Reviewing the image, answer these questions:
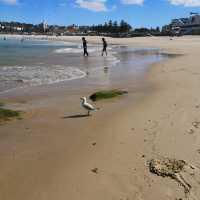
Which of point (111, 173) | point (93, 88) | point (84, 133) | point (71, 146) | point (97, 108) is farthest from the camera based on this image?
point (93, 88)

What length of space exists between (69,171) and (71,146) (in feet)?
4.03

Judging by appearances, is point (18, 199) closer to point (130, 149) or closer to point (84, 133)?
point (130, 149)

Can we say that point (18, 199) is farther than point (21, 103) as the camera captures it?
No

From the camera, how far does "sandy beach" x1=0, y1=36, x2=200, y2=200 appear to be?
4922 mm

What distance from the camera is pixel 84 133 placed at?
763 cm

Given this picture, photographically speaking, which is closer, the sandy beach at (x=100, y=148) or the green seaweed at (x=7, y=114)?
the sandy beach at (x=100, y=148)

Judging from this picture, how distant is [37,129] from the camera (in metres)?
8.01

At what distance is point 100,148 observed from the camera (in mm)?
6562

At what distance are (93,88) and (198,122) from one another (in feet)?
22.1

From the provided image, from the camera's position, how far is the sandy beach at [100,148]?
16.1 feet

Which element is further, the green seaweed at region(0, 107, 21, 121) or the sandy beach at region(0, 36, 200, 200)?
the green seaweed at region(0, 107, 21, 121)

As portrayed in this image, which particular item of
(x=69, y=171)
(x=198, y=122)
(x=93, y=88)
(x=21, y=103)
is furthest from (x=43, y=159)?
(x=93, y=88)

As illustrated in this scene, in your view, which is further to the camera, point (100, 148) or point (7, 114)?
point (7, 114)

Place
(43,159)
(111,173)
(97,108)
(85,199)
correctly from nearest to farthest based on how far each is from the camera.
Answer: (85,199) → (111,173) → (43,159) → (97,108)
